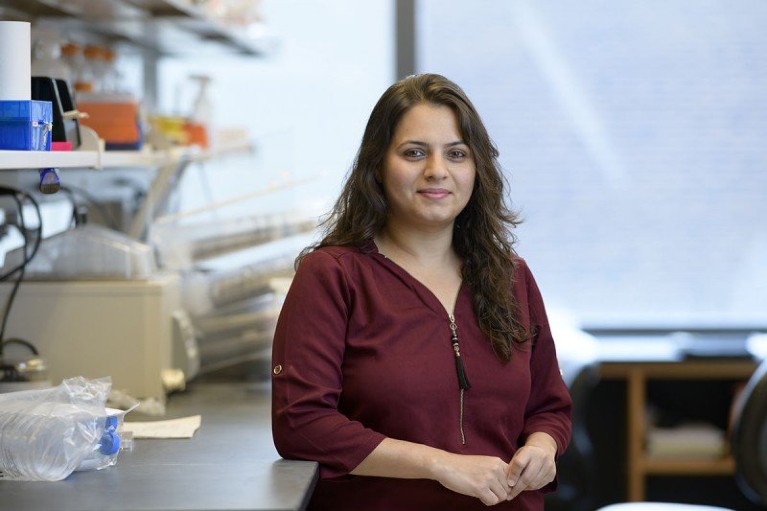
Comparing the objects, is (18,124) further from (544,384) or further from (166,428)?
(544,384)

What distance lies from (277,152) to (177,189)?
414mm

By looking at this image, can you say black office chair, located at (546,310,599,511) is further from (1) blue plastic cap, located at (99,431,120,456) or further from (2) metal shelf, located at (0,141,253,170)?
(1) blue plastic cap, located at (99,431,120,456)

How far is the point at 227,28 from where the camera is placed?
296 cm

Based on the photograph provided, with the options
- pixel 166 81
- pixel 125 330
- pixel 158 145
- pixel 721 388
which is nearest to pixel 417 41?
pixel 166 81

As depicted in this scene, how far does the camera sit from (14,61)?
63.6 inches

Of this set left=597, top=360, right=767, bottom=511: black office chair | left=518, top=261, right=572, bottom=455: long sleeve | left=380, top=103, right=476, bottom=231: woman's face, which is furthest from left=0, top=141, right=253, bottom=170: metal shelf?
left=597, top=360, right=767, bottom=511: black office chair

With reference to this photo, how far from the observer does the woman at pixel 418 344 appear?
5.59ft

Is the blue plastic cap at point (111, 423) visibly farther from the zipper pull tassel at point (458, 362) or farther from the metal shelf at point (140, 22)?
the metal shelf at point (140, 22)

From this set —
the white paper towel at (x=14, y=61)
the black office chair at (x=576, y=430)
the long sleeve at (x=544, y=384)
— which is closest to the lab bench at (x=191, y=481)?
the long sleeve at (x=544, y=384)

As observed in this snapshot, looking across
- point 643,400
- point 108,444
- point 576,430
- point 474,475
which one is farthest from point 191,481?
point 643,400

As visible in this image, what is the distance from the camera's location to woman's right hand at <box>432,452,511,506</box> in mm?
1681

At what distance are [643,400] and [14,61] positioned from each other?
250 cm

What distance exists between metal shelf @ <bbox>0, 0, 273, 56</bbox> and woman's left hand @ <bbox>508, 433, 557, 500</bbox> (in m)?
1.27

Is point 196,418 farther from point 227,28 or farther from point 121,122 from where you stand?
point 227,28
